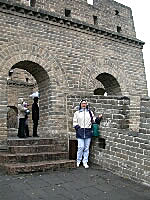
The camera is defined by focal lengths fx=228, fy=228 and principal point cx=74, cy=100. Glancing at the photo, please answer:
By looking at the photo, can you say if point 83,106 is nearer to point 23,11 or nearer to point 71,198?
point 71,198

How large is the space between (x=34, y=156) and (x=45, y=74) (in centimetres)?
338

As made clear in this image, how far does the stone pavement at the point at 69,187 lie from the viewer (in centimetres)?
399

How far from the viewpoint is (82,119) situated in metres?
6.25

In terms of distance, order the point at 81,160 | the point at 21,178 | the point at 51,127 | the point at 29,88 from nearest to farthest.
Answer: the point at 21,178 < the point at 81,160 < the point at 51,127 < the point at 29,88

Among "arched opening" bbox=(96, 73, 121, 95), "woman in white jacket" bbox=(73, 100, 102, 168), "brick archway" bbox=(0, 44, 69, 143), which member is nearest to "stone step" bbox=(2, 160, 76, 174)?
"woman in white jacket" bbox=(73, 100, 102, 168)

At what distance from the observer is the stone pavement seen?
3990 millimetres

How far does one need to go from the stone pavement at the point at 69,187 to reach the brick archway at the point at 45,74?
298 cm

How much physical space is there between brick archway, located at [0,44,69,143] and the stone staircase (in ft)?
3.92

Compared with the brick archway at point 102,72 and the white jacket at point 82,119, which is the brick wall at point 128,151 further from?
the brick archway at point 102,72

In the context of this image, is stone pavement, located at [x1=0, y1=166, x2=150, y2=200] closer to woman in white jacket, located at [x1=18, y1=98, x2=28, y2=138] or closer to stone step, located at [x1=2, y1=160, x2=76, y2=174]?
stone step, located at [x1=2, y1=160, x2=76, y2=174]

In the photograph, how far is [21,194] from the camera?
12.9ft

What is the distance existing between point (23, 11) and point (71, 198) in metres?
6.75

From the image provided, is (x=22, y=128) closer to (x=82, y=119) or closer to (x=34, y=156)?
(x=34, y=156)

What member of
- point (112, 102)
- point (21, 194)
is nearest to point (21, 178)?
point (21, 194)
